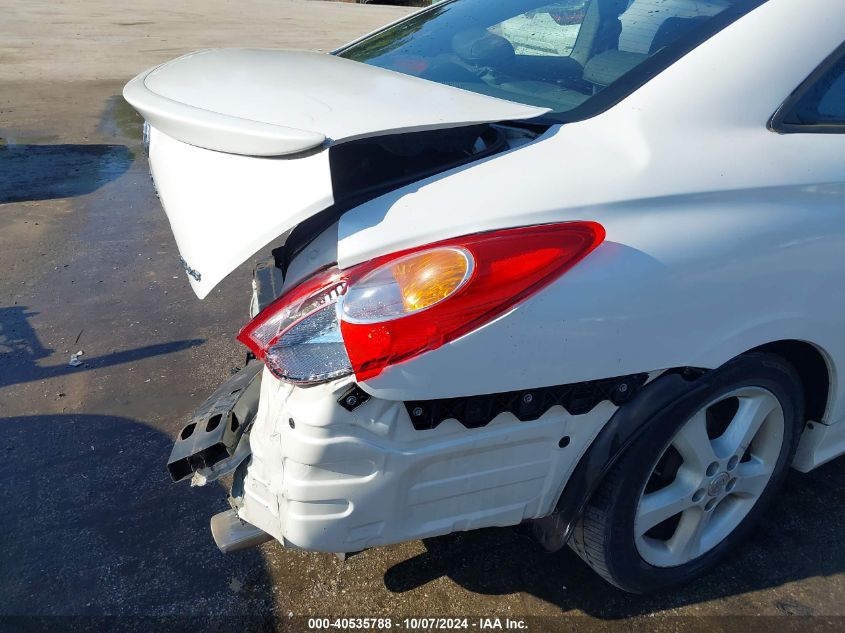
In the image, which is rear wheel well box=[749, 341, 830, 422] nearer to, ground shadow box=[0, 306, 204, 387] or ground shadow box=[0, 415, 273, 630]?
ground shadow box=[0, 415, 273, 630]

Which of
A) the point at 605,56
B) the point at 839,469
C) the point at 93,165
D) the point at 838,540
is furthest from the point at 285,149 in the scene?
the point at 93,165

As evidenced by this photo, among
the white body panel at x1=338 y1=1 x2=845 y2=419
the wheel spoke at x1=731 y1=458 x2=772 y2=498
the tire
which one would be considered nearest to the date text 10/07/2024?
the tire

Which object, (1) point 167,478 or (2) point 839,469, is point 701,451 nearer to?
(2) point 839,469

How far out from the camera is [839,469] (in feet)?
9.01

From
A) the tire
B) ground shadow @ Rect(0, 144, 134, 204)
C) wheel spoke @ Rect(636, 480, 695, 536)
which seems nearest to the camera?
the tire

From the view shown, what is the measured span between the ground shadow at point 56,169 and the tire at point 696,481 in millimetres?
5123

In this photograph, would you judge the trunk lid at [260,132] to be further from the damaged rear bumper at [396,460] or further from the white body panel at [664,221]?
the damaged rear bumper at [396,460]

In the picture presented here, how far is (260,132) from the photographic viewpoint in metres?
1.60

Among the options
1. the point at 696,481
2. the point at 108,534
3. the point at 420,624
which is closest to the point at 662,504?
the point at 696,481

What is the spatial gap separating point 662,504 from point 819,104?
3.83 feet

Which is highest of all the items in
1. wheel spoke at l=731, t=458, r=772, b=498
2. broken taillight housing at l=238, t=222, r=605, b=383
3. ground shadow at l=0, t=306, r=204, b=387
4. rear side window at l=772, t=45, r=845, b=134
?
rear side window at l=772, t=45, r=845, b=134

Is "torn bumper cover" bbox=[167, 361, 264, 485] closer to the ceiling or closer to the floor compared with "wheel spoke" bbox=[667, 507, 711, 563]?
closer to the ceiling

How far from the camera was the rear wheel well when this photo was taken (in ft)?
6.57

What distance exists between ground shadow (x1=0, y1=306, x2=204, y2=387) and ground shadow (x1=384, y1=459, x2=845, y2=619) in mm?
1817
